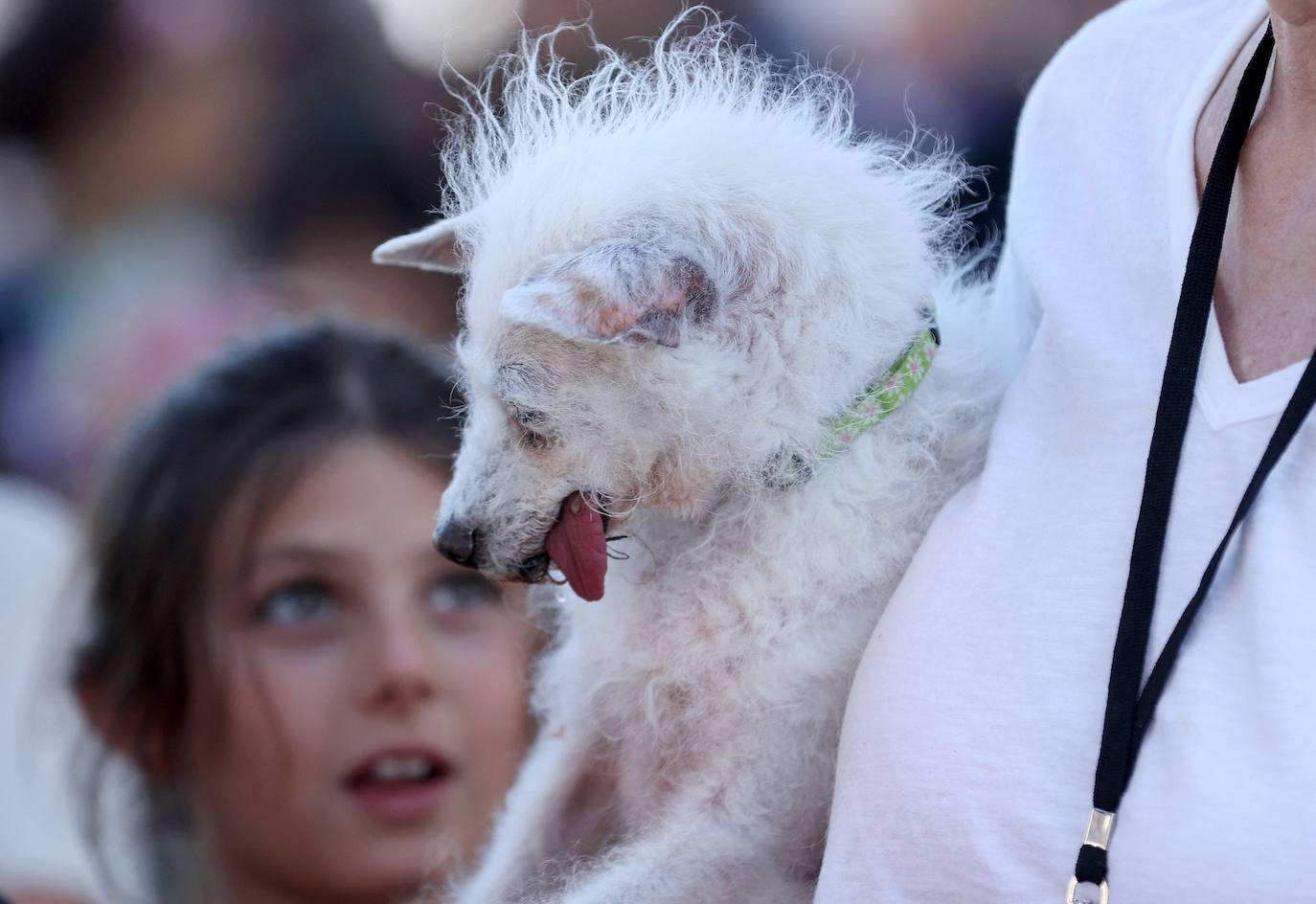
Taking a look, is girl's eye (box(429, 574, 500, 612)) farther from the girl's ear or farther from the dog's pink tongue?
the dog's pink tongue

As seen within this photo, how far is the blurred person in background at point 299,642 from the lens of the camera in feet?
6.51

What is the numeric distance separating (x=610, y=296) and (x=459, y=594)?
3.35 ft

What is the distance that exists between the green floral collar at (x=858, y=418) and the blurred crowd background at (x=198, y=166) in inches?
105

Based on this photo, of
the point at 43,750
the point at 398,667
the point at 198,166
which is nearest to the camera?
the point at 398,667

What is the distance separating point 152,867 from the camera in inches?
88.4

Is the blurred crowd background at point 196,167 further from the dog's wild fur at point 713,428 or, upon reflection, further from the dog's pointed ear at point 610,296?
the dog's pointed ear at point 610,296

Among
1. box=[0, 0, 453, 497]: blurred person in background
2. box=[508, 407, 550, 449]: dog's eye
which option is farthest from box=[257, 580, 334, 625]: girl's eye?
box=[0, 0, 453, 497]: blurred person in background

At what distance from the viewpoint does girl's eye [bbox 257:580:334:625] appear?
2041 mm

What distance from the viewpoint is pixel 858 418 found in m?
1.31

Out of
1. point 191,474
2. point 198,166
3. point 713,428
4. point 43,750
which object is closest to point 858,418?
point 713,428

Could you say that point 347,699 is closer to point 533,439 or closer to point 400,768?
Result: point 400,768

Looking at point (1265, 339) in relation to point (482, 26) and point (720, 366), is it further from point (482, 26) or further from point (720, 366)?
point (482, 26)

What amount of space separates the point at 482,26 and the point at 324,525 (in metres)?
1.47

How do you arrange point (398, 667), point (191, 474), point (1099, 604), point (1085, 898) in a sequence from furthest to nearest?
point (191, 474), point (398, 667), point (1099, 604), point (1085, 898)
